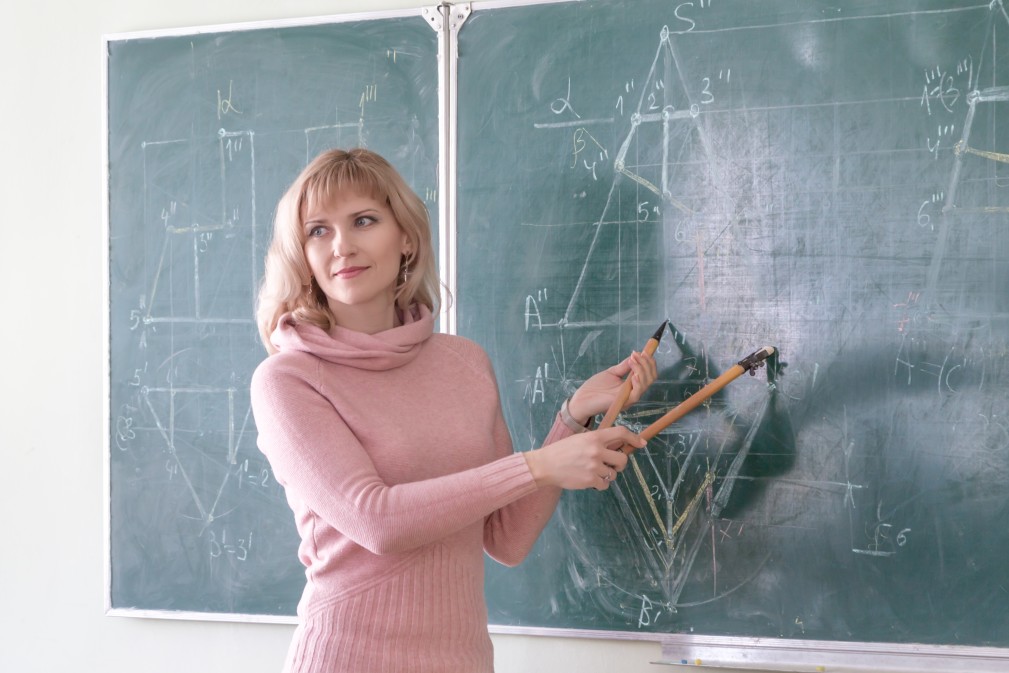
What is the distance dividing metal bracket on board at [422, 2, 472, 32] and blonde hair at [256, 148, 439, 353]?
0.70m

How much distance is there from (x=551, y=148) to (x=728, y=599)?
1.08m

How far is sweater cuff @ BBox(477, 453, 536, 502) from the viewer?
1.51 m

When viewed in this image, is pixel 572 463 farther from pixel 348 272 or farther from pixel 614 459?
pixel 348 272

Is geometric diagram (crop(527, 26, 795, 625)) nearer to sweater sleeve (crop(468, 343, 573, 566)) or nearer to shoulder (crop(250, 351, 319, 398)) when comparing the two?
sweater sleeve (crop(468, 343, 573, 566))

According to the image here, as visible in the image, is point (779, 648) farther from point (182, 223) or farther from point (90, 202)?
point (90, 202)

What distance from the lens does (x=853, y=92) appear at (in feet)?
6.80

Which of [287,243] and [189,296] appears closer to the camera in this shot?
[287,243]

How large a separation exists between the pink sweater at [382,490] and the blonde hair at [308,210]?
0.17ft

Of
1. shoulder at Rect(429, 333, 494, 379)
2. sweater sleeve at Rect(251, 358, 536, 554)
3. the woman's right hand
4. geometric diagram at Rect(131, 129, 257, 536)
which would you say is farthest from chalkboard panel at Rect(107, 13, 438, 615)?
the woman's right hand

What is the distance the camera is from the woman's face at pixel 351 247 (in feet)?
5.47

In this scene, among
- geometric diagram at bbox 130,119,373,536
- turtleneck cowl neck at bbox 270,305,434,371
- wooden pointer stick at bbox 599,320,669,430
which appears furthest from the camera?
geometric diagram at bbox 130,119,373,536

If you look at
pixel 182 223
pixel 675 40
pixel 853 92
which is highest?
pixel 675 40

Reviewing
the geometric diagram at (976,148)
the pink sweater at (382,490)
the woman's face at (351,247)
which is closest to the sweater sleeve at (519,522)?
the pink sweater at (382,490)

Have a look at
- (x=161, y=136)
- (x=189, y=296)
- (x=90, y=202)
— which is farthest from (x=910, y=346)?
(x=90, y=202)
